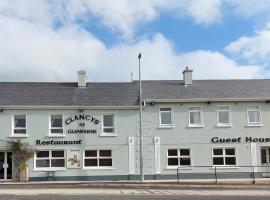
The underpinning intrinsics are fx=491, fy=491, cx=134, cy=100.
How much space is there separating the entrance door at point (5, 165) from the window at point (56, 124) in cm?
326

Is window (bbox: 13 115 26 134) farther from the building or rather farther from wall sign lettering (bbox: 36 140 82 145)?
wall sign lettering (bbox: 36 140 82 145)

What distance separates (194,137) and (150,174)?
3.99 m

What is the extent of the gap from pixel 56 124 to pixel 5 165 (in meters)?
4.32

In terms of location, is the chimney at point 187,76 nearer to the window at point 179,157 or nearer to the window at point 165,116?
the window at point 165,116

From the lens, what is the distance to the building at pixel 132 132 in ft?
109

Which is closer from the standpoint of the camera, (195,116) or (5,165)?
(5,165)

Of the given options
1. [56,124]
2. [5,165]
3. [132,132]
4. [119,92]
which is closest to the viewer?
[5,165]

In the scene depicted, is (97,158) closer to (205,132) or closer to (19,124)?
(19,124)

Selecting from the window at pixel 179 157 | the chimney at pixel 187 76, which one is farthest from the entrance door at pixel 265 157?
the chimney at pixel 187 76

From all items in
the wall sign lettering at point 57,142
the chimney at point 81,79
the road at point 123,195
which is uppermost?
the chimney at point 81,79

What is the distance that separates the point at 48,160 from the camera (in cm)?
3309

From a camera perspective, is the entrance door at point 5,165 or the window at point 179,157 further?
the window at point 179,157

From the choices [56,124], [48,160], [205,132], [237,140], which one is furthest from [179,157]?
[48,160]

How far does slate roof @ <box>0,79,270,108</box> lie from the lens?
3400cm
